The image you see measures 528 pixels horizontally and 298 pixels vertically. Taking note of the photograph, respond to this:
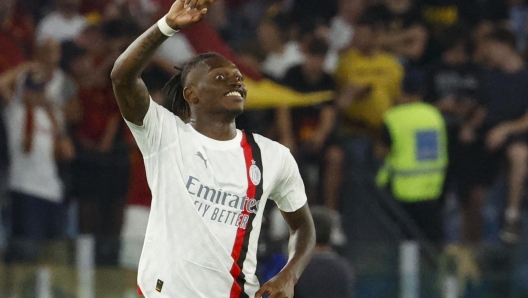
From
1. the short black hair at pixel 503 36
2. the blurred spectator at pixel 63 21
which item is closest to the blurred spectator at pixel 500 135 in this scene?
the short black hair at pixel 503 36

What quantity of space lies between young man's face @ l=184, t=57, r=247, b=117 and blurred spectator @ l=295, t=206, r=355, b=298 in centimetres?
192

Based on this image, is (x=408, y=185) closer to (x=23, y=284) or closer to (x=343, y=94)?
(x=343, y=94)

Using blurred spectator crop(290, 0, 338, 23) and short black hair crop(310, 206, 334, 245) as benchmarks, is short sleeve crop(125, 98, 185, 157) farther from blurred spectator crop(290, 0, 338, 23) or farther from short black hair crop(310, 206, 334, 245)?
blurred spectator crop(290, 0, 338, 23)

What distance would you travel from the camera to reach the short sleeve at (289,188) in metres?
4.36

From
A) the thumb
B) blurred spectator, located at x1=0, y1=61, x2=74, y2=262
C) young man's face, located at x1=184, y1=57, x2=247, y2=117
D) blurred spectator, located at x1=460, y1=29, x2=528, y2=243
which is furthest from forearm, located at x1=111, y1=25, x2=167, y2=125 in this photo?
blurred spectator, located at x1=460, y1=29, x2=528, y2=243

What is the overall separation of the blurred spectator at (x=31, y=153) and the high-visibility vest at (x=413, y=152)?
2920 mm

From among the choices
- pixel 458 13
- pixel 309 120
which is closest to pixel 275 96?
pixel 309 120

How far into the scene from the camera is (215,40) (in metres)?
8.95

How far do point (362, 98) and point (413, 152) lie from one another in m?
0.69

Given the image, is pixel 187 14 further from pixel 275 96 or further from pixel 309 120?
pixel 309 120

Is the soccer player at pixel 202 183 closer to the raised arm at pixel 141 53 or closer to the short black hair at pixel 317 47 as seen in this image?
the raised arm at pixel 141 53

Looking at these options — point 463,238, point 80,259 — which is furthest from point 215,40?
point 463,238

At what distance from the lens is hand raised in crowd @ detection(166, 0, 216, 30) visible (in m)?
3.75

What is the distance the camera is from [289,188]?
174 inches
